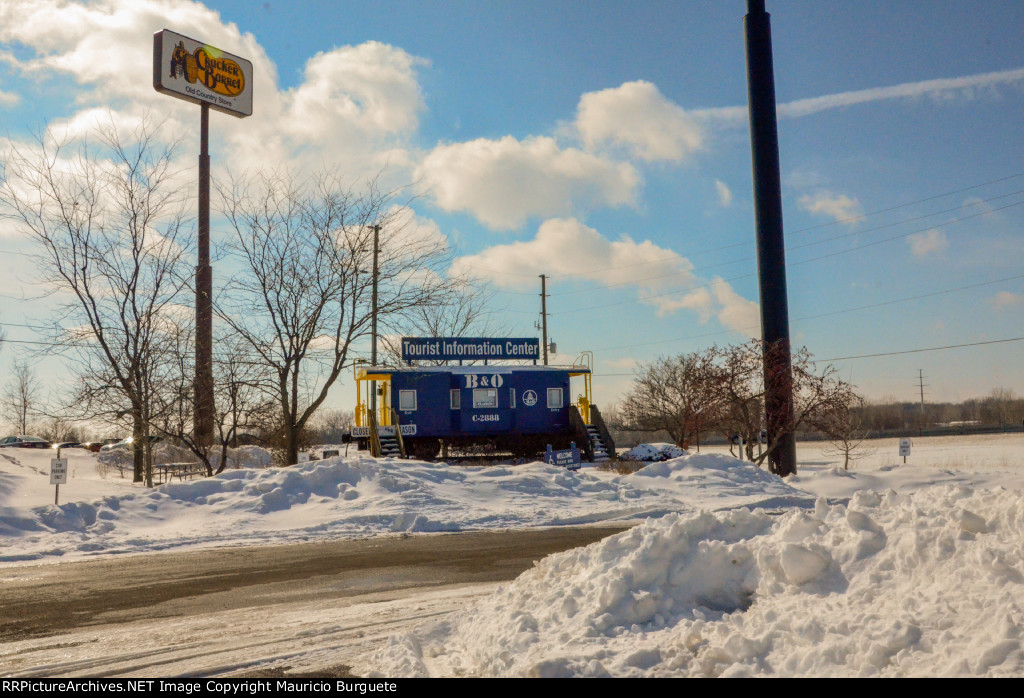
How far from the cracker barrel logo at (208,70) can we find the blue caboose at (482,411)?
1578 centimetres

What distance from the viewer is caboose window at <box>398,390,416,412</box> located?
3119 cm

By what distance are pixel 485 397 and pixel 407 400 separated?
127 inches

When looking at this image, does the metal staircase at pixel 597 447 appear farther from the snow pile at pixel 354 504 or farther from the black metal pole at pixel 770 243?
the snow pile at pixel 354 504

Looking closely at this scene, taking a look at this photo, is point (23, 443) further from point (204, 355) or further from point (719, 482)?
point (719, 482)

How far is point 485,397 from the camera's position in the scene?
3206cm

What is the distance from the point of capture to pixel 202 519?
554 inches

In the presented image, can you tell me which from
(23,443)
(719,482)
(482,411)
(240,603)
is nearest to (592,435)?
(482,411)

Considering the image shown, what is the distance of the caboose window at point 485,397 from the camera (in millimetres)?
31956

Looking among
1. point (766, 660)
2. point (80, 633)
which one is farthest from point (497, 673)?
point (80, 633)

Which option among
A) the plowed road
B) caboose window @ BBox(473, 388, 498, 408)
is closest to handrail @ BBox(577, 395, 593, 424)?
caboose window @ BBox(473, 388, 498, 408)

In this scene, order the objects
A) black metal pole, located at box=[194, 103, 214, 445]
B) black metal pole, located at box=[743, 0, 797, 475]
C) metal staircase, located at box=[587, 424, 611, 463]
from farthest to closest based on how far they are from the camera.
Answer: metal staircase, located at box=[587, 424, 611, 463] → black metal pole, located at box=[743, 0, 797, 475] → black metal pole, located at box=[194, 103, 214, 445]

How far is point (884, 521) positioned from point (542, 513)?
397 inches

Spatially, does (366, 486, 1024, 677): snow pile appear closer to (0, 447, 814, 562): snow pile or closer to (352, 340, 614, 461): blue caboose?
(0, 447, 814, 562): snow pile

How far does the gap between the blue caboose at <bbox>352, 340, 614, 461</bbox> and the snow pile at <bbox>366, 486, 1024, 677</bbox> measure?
80.2ft
